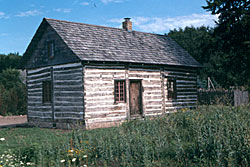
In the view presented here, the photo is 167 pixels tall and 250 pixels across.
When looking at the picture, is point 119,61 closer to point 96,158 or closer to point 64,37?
point 64,37

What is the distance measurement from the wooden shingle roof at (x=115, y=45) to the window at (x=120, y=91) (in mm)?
1365

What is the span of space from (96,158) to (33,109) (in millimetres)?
13222

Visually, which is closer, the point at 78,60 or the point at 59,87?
the point at 78,60

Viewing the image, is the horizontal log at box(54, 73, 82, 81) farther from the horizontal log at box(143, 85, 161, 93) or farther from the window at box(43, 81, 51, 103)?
the horizontal log at box(143, 85, 161, 93)

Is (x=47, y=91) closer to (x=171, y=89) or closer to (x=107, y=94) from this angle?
(x=107, y=94)

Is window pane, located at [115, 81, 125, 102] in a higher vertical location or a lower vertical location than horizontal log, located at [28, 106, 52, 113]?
higher

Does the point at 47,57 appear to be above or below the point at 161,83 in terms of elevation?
above

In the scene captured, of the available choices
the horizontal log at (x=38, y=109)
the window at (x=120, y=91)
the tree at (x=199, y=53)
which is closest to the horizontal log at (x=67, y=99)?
Answer: the horizontal log at (x=38, y=109)

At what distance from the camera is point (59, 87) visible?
17.6m

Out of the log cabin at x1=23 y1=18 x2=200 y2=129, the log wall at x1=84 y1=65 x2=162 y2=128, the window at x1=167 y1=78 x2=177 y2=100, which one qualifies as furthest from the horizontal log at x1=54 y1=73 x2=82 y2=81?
the window at x1=167 y1=78 x2=177 y2=100

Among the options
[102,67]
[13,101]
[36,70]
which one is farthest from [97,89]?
[13,101]

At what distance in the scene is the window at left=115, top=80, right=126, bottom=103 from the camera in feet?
58.2

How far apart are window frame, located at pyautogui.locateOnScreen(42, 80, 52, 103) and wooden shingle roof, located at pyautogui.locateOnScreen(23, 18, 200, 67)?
3393 millimetres

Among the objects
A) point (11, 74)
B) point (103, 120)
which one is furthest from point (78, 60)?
point (11, 74)
